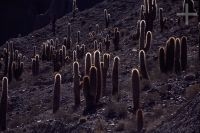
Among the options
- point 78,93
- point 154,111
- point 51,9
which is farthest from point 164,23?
point 51,9

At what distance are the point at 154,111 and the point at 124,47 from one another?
10.4 meters

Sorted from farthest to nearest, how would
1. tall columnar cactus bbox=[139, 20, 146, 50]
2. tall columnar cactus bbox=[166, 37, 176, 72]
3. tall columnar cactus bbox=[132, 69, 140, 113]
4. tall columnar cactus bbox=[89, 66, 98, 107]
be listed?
tall columnar cactus bbox=[139, 20, 146, 50]
tall columnar cactus bbox=[166, 37, 176, 72]
tall columnar cactus bbox=[89, 66, 98, 107]
tall columnar cactus bbox=[132, 69, 140, 113]

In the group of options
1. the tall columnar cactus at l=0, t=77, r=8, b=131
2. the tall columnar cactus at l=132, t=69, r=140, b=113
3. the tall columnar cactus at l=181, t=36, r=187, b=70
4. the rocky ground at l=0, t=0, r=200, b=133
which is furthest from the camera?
the tall columnar cactus at l=181, t=36, r=187, b=70

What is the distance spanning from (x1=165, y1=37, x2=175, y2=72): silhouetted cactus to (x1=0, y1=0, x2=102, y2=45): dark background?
27582 mm

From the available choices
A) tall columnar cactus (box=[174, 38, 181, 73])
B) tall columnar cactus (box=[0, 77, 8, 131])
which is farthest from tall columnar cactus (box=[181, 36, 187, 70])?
tall columnar cactus (box=[0, 77, 8, 131])

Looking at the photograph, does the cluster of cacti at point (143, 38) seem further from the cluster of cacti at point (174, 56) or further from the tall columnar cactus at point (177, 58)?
the tall columnar cactus at point (177, 58)

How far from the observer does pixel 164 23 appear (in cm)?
2356

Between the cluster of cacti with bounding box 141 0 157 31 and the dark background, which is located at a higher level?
the dark background

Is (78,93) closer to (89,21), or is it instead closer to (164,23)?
(164,23)

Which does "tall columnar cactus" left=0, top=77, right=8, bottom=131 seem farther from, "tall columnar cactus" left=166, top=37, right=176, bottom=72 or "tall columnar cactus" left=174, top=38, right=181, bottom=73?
"tall columnar cactus" left=174, top=38, right=181, bottom=73

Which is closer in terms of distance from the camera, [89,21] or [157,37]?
[157,37]

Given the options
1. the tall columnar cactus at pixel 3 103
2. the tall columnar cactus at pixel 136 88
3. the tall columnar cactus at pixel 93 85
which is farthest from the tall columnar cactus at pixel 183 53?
the tall columnar cactus at pixel 3 103

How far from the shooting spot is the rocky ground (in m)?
12.6

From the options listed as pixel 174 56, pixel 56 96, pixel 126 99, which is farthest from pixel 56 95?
pixel 174 56
